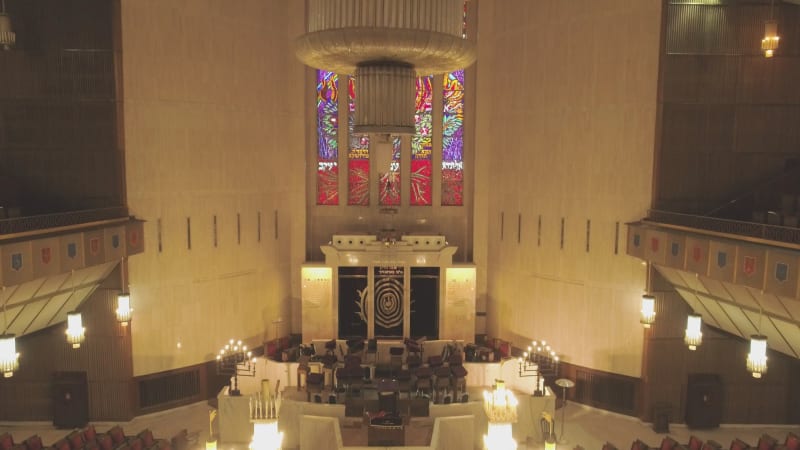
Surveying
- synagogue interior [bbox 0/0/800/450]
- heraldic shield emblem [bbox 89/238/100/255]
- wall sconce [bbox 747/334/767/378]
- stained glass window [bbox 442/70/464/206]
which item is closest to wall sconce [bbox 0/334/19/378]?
synagogue interior [bbox 0/0/800/450]

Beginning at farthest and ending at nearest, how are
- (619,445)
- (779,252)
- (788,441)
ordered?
(619,445), (788,441), (779,252)

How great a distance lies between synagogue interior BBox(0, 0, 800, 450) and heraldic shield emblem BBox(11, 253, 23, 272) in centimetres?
9

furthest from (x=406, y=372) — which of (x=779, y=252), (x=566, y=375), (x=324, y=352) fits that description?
(x=779, y=252)

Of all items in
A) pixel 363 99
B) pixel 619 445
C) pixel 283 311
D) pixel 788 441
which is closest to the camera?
pixel 363 99

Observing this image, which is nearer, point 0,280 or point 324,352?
point 0,280

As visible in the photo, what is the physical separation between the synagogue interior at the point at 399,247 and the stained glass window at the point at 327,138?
1.12m

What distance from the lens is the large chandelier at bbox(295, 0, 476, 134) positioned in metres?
6.86

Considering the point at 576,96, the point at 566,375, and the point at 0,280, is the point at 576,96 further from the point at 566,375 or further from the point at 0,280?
the point at 0,280

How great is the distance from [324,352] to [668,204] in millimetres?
8383

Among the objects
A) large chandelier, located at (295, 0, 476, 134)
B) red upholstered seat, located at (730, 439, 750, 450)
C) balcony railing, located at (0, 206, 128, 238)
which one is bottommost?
red upholstered seat, located at (730, 439, 750, 450)

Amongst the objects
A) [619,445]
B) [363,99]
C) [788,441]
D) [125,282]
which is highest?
[363,99]

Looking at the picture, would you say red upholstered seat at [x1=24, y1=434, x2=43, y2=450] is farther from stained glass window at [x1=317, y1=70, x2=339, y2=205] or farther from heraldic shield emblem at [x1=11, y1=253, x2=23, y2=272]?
stained glass window at [x1=317, y1=70, x2=339, y2=205]

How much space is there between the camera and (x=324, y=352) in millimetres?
14508

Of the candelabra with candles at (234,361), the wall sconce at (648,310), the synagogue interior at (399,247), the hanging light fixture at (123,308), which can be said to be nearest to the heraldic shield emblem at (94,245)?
the synagogue interior at (399,247)
